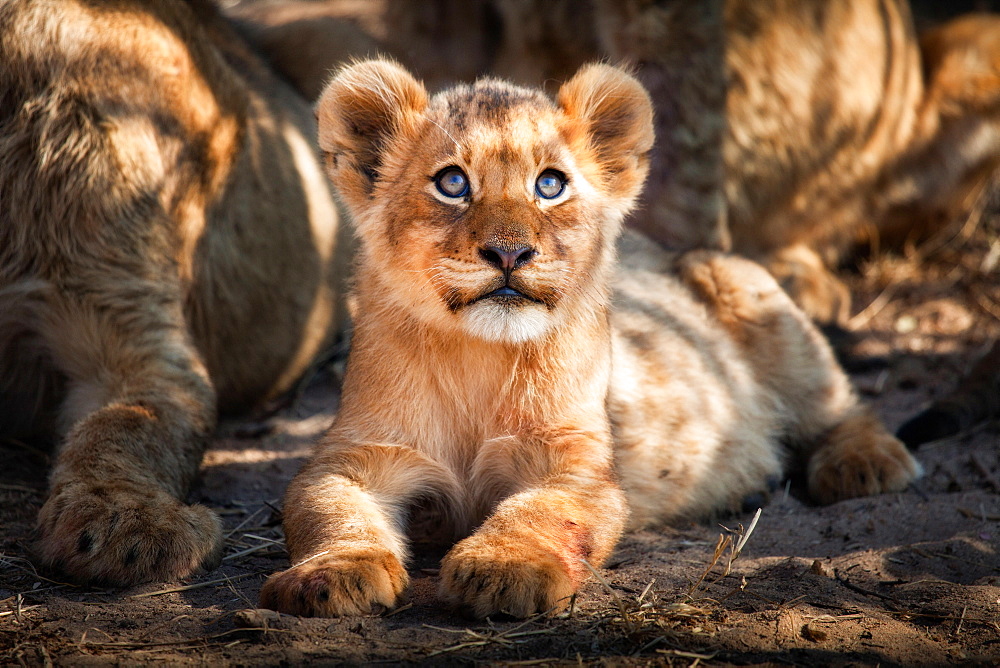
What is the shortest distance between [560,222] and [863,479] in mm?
1713

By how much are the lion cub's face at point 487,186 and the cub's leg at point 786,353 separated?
115cm

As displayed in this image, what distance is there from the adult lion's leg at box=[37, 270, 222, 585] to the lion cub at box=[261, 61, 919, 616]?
1.45ft

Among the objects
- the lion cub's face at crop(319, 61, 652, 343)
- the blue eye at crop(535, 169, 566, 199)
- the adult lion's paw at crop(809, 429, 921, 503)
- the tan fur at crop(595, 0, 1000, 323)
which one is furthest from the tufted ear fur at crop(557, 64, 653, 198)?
the tan fur at crop(595, 0, 1000, 323)

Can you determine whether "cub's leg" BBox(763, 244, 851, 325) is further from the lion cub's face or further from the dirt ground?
the lion cub's face

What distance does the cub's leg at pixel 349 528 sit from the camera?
8.65ft

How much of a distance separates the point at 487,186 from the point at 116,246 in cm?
166

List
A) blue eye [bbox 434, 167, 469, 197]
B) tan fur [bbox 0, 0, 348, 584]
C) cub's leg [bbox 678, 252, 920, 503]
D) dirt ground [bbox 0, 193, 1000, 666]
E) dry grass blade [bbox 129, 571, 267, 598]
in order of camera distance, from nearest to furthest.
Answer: dirt ground [bbox 0, 193, 1000, 666]
dry grass blade [bbox 129, 571, 267, 598]
blue eye [bbox 434, 167, 469, 197]
tan fur [bbox 0, 0, 348, 584]
cub's leg [bbox 678, 252, 920, 503]

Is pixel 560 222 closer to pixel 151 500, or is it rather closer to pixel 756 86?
pixel 151 500

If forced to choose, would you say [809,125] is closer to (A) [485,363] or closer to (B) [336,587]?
(A) [485,363]

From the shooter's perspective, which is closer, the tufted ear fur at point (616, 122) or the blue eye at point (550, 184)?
the blue eye at point (550, 184)

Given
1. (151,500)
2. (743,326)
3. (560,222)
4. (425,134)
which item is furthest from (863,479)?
(151,500)

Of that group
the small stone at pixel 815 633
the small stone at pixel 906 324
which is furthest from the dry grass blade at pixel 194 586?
the small stone at pixel 906 324

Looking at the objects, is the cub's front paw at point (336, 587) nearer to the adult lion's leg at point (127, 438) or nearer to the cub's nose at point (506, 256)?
the adult lion's leg at point (127, 438)

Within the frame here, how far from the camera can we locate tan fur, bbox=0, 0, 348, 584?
3.57m
